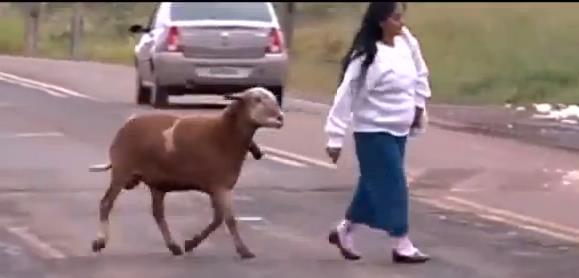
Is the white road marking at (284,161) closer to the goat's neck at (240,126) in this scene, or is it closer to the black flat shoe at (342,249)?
the black flat shoe at (342,249)

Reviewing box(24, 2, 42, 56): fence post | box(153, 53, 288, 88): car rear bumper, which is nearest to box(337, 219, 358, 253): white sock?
box(153, 53, 288, 88): car rear bumper

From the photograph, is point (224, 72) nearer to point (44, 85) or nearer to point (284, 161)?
point (44, 85)

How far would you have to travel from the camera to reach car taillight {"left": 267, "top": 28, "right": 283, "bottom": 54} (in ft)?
78.4

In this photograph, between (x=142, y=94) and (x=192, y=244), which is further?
(x=142, y=94)

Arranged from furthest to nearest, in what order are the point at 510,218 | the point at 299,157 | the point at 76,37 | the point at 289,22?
the point at 76,37
the point at 289,22
the point at 299,157
the point at 510,218

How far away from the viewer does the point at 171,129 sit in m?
10.8

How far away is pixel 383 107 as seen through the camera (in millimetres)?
10469

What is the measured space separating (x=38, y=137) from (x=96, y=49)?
3428cm

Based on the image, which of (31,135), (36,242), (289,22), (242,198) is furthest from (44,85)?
(36,242)

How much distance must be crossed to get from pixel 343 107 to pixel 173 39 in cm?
1367

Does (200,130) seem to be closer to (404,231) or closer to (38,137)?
(404,231)

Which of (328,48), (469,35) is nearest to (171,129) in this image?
(328,48)

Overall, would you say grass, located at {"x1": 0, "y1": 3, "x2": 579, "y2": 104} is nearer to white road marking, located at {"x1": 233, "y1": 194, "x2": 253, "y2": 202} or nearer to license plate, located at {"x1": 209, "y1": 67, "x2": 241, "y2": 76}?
license plate, located at {"x1": 209, "y1": 67, "x2": 241, "y2": 76}

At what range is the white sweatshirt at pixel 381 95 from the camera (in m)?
10.4
